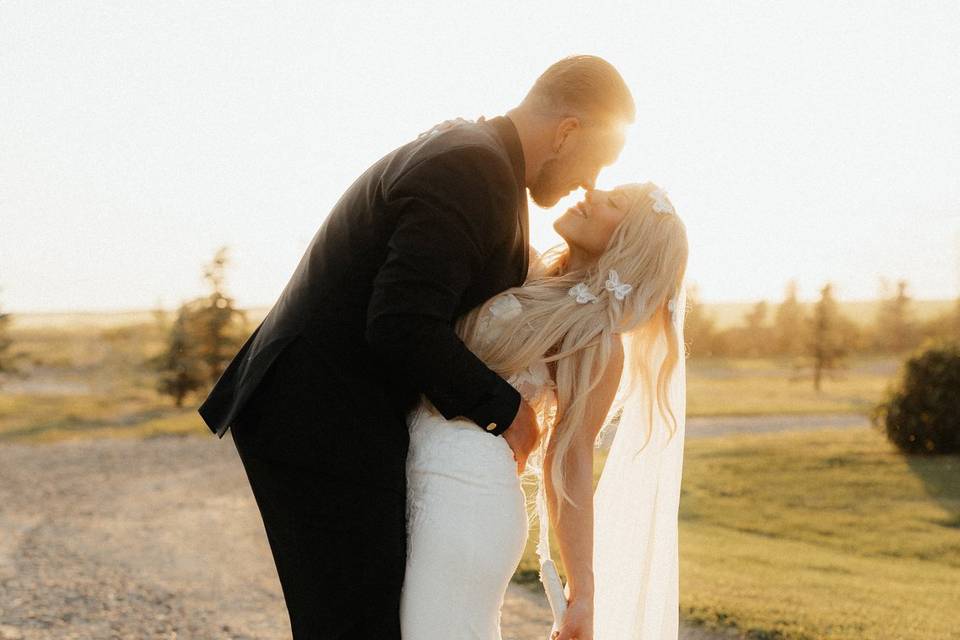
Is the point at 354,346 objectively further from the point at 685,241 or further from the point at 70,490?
the point at 70,490

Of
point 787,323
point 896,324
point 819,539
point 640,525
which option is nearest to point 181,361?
point 819,539

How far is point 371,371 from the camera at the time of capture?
2.34 metres

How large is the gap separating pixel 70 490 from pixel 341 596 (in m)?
10.2

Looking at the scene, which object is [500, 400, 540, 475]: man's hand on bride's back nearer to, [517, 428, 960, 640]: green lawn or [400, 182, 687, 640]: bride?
[400, 182, 687, 640]: bride

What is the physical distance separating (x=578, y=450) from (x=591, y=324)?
1.22ft

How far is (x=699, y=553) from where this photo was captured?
824cm

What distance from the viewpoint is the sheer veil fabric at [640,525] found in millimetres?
3113

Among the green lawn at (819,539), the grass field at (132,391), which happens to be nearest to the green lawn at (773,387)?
the grass field at (132,391)

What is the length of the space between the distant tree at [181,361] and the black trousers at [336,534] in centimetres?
1867

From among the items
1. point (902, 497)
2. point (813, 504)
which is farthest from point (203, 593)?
point (902, 497)

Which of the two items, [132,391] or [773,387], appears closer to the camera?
[132,391]

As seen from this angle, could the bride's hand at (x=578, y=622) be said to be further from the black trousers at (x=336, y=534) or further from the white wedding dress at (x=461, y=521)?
the black trousers at (x=336, y=534)

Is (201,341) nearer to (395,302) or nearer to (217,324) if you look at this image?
(217,324)

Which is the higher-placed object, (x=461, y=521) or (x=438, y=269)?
(x=438, y=269)
